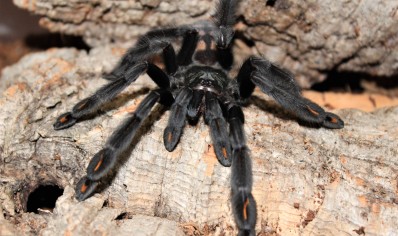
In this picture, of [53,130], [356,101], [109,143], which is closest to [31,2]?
[53,130]

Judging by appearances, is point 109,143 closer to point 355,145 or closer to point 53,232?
point 53,232

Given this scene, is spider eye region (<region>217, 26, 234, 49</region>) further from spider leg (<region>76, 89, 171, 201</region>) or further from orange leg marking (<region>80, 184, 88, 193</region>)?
orange leg marking (<region>80, 184, 88, 193</region>)

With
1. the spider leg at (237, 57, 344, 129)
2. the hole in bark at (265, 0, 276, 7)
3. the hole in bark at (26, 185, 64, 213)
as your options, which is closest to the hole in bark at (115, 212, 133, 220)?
the hole in bark at (26, 185, 64, 213)

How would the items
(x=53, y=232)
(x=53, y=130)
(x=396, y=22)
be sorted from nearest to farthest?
(x=53, y=232) → (x=53, y=130) → (x=396, y=22)

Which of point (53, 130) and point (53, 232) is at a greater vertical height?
point (53, 130)

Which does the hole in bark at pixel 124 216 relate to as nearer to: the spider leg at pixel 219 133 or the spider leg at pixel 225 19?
the spider leg at pixel 219 133

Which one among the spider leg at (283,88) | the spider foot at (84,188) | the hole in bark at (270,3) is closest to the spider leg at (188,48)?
the spider leg at (283,88)

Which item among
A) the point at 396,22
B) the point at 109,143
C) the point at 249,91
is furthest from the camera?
the point at 396,22
